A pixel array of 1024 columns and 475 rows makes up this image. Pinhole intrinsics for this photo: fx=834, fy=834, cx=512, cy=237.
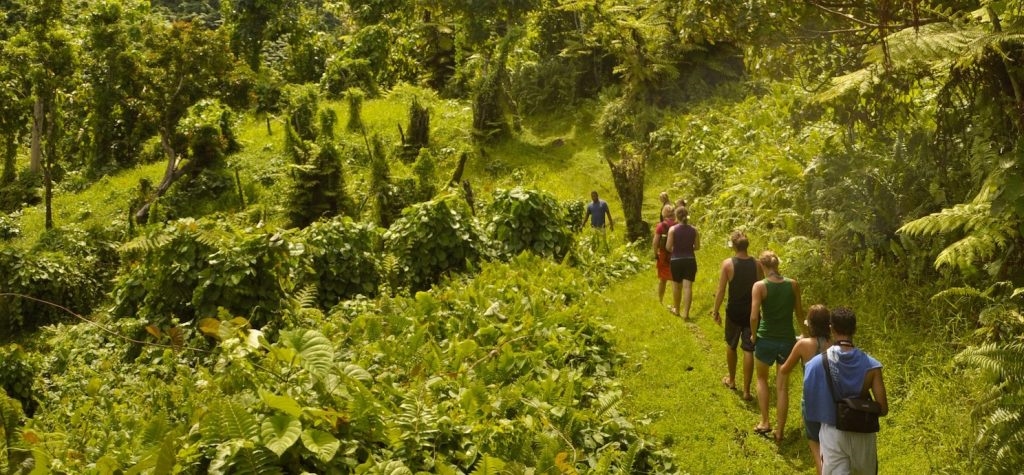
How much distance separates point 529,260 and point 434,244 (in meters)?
1.58

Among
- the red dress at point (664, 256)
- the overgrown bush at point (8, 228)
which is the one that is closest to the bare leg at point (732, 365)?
the red dress at point (664, 256)

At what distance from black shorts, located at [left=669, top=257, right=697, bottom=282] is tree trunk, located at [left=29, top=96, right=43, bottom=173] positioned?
69.0 feet

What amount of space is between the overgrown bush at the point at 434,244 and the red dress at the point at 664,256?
325 cm

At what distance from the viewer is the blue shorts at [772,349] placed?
779 centimetres

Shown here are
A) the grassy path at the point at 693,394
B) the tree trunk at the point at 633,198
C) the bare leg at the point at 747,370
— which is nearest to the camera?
the grassy path at the point at 693,394

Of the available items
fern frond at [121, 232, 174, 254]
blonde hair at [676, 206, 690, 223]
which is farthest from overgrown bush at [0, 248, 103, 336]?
blonde hair at [676, 206, 690, 223]

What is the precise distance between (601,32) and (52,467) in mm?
21141

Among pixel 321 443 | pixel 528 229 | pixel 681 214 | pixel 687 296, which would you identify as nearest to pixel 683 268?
pixel 687 296

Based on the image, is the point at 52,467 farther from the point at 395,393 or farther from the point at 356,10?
the point at 356,10

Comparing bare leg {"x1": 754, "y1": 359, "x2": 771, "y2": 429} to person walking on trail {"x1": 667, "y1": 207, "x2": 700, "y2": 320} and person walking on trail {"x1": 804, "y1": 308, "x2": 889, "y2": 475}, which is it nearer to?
person walking on trail {"x1": 804, "y1": 308, "x2": 889, "y2": 475}

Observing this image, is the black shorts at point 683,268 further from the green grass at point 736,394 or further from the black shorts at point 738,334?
the black shorts at point 738,334

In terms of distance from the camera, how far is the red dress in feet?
37.5

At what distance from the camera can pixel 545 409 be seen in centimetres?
763

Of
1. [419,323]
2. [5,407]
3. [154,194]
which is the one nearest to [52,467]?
[5,407]
